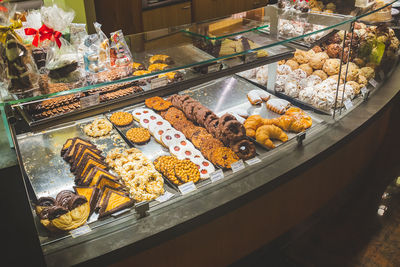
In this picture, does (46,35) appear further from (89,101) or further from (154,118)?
(154,118)

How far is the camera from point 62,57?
71.2 inches

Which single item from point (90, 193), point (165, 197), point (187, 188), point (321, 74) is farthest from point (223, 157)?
point (321, 74)

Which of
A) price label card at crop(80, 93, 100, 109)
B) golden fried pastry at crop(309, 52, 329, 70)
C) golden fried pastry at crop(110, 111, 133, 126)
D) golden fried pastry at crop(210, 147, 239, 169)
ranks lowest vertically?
golden fried pastry at crop(210, 147, 239, 169)

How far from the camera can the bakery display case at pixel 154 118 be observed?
70.1 inches

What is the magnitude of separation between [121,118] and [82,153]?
0.50 m

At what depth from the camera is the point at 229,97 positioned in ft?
10.1

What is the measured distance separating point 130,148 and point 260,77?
54.3 inches

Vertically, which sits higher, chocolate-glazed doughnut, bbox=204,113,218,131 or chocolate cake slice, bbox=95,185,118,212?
chocolate-glazed doughnut, bbox=204,113,218,131

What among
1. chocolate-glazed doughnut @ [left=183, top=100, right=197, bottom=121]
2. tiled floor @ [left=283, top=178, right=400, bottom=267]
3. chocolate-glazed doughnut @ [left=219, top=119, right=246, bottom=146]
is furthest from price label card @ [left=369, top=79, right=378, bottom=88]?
chocolate-glazed doughnut @ [left=183, top=100, right=197, bottom=121]

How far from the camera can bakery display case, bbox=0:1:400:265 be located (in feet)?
5.84

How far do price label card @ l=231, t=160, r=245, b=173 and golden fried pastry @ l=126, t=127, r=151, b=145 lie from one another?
2.10 ft

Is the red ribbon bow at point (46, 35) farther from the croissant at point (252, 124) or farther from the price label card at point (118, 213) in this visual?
the croissant at point (252, 124)

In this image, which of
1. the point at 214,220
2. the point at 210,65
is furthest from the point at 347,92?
the point at 214,220

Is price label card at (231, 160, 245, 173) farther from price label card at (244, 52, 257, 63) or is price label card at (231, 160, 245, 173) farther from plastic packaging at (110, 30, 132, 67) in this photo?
plastic packaging at (110, 30, 132, 67)
